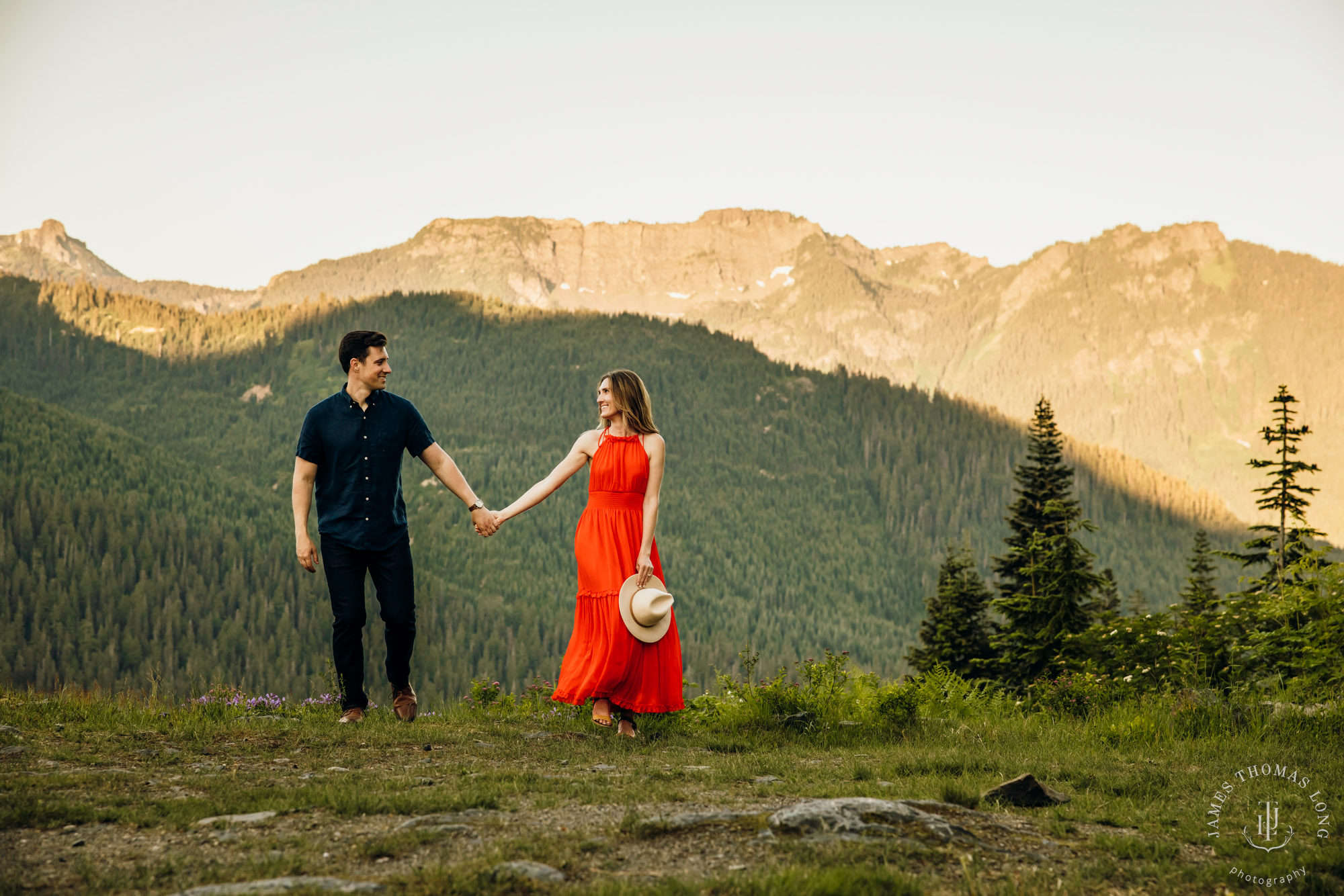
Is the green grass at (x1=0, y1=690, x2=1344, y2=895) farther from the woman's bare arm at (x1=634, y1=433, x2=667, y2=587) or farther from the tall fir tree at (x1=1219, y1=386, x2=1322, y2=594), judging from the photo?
the tall fir tree at (x1=1219, y1=386, x2=1322, y2=594)

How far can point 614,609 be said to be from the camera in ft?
28.7

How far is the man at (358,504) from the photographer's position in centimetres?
886

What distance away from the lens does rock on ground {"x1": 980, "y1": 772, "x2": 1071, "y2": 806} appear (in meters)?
5.95

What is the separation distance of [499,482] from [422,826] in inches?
7750

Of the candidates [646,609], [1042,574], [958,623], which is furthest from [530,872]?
[958,623]

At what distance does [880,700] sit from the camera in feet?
31.1

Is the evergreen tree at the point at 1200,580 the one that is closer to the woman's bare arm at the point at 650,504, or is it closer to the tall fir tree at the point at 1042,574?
the tall fir tree at the point at 1042,574

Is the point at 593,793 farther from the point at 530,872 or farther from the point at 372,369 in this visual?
the point at 372,369

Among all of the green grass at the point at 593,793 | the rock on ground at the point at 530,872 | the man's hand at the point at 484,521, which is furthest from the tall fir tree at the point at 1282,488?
the rock on ground at the point at 530,872

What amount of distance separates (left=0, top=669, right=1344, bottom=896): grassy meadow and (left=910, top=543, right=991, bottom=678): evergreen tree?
81.1 feet

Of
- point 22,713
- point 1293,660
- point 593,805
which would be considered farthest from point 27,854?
point 1293,660

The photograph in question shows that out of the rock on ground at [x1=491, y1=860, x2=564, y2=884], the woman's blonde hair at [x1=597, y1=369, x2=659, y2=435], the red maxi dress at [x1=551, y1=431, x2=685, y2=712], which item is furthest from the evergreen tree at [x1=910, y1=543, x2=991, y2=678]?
the rock on ground at [x1=491, y1=860, x2=564, y2=884]

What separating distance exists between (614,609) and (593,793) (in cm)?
289

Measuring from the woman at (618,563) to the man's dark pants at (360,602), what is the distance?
1272mm
